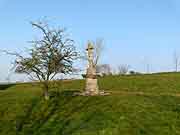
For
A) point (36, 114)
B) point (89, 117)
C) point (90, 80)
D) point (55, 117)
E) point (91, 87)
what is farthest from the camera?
point (90, 80)

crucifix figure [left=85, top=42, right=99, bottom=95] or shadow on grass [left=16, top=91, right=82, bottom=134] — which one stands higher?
crucifix figure [left=85, top=42, right=99, bottom=95]

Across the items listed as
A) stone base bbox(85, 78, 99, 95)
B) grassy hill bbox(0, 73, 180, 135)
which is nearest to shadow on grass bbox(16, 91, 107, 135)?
grassy hill bbox(0, 73, 180, 135)

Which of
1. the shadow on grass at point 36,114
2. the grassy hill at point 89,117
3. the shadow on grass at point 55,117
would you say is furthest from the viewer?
the shadow on grass at point 36,114

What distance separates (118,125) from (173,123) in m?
3.04

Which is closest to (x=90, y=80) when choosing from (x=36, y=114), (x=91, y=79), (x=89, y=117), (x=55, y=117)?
(x=91, y=79)

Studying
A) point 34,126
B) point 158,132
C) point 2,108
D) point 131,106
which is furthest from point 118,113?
point 2,108

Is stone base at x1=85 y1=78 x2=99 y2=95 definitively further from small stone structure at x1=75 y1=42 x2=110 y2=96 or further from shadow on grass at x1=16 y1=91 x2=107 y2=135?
shadow on grass at x1=16 y1=91 x2=107 y2=135

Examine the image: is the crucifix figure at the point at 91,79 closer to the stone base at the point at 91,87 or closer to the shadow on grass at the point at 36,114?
the stone base at the point at 91,87

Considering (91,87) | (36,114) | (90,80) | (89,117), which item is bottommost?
(36,114)

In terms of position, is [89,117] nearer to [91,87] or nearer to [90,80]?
[91,87]

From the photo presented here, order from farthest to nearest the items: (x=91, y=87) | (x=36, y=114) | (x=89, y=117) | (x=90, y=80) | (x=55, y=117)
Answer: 1. (x=90, y=80)
2. (x=91, y=87)
3. (x=36, y=114)
4. (x=55, y=117)
5. (x=89, y=117)

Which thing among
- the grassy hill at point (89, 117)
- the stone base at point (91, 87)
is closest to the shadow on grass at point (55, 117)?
the grassy hill at point (89, 117)

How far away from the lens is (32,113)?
56.2 feet

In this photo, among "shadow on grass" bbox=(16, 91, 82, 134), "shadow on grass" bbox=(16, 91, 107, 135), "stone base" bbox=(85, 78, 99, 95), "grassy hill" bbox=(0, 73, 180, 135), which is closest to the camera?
"grassy hill" bbox=(0, 73, 180, 135)
